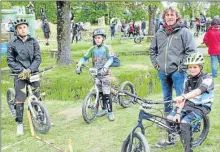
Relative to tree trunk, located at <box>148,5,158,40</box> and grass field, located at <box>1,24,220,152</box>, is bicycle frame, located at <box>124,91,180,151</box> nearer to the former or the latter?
grass field, located at <box>1,24,220,152</box>

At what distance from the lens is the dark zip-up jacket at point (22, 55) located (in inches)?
235

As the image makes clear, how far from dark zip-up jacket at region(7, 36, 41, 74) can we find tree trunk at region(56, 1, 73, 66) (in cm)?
573

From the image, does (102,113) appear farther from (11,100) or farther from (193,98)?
(193,98)

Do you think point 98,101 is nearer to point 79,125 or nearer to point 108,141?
point 79,125

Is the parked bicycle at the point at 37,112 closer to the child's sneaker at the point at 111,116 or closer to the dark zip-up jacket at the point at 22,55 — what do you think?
the dark zip-up jacket at the point at 22,55

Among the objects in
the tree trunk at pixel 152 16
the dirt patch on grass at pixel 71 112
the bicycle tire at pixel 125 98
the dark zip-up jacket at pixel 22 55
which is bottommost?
the dirt patch on grass at pixel 71 112

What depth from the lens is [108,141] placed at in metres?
5.64

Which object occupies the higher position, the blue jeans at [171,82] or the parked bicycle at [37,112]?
the blue jeans at [171,82]

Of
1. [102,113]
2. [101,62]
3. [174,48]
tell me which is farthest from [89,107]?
[174,48]

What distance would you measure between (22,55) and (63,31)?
5865 mm

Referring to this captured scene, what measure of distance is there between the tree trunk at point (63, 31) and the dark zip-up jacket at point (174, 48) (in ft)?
22.1

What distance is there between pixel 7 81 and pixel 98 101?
16.5 feet

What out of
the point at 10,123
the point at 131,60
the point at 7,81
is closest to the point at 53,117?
the point at 10,123

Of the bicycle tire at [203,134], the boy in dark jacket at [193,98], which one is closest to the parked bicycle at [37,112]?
the boy in dark jacket at [193,98]
